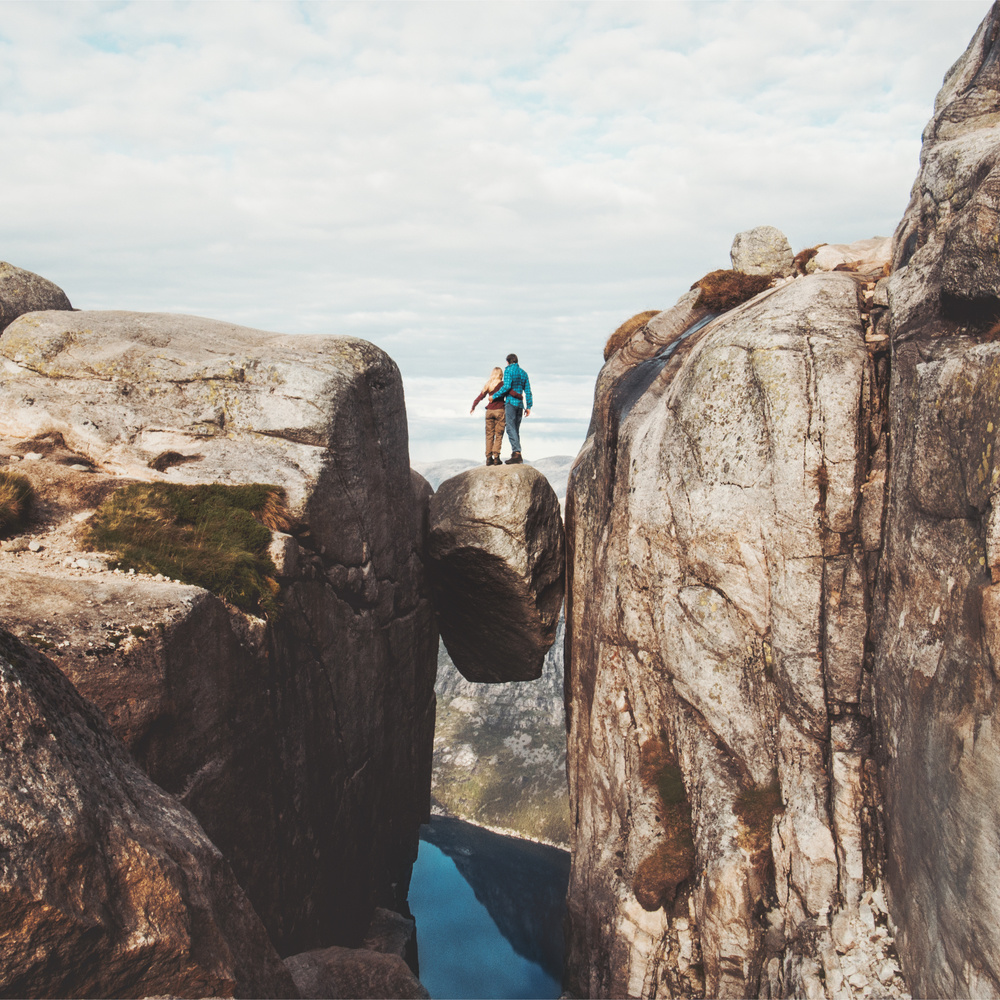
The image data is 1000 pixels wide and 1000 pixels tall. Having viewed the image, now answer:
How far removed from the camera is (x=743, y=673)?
17625 millimetres

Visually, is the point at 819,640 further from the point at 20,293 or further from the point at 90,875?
the point at 20,293

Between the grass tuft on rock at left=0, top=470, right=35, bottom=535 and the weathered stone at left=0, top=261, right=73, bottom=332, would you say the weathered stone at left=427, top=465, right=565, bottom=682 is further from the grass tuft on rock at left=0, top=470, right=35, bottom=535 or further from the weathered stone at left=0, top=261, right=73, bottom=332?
the weathered stone at left=0, top=261, right=73, bottom=332

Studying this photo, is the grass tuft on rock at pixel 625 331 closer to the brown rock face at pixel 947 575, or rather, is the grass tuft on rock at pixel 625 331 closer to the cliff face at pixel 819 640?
the cliff face at pixel 819 640

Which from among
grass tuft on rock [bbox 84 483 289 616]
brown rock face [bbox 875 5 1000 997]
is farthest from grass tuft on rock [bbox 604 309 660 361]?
grass tuft on rock [bbox 84 483 289 616]

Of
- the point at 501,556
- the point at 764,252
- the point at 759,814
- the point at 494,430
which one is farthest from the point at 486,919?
the point at 764,252

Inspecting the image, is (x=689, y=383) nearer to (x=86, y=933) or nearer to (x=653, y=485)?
(x=653, y=485)

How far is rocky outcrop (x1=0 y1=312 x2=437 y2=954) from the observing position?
43.7 feet

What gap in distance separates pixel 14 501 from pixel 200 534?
378cm

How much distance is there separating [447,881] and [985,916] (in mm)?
43354

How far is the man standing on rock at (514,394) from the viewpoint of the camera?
27.4 m

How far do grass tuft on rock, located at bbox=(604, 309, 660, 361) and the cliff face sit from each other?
20.4 ft

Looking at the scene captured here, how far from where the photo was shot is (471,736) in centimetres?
10938

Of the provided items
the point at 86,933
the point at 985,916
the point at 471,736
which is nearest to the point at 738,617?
the point at 985,916

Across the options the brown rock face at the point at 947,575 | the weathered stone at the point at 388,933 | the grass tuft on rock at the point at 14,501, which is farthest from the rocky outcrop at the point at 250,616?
the brown rock face at the point at 947,575
